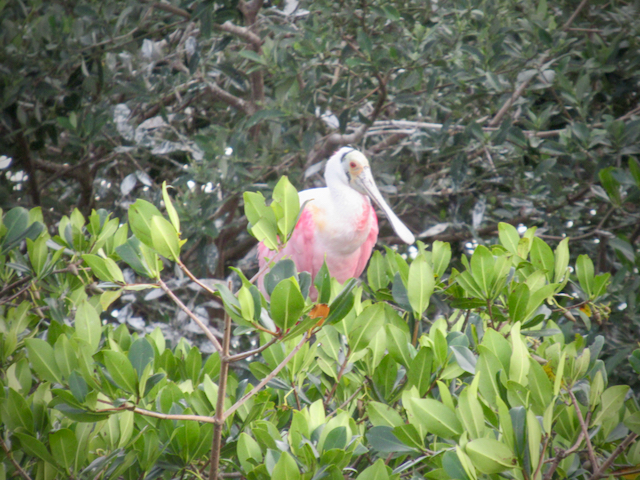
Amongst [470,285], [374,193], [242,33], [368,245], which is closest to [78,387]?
[470,285]

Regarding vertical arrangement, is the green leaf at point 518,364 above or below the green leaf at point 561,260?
above

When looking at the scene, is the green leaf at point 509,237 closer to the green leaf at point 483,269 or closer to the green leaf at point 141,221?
the green leaf at point 483,269

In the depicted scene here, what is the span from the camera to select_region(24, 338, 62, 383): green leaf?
139 centimetres

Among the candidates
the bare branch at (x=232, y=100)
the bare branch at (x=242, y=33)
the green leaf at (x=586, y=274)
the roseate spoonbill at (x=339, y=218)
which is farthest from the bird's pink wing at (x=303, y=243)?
the green leaf at (x=586, y=274)

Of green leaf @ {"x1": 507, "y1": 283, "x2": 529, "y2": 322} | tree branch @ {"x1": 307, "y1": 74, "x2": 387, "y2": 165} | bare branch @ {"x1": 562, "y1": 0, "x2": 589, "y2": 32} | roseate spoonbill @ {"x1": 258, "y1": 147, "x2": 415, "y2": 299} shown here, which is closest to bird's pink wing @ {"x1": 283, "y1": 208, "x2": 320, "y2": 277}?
roseate spoonbill @ {"x1": 258, "y1": 147, "x2": 415, "y2": 299}

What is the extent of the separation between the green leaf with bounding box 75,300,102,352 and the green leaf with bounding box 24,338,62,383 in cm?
11

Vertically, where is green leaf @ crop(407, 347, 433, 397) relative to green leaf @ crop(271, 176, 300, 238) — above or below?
below

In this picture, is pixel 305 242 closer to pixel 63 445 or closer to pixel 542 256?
pixel 542 256

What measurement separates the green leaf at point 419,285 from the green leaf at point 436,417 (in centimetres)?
49

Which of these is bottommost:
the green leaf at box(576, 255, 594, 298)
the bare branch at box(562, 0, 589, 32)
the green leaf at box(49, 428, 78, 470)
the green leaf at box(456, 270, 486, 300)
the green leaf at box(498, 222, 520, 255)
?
the green leaf at box(576, 255, 594, 298)

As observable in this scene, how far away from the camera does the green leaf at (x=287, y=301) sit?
108 centimetres

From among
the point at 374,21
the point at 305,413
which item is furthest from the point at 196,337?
the point at 305,413

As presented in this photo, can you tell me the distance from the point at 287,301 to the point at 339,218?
2.26 meters

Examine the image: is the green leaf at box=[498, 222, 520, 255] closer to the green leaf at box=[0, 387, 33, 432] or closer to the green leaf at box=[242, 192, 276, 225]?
the green leaf at box=[242, 192, 276, 225]
